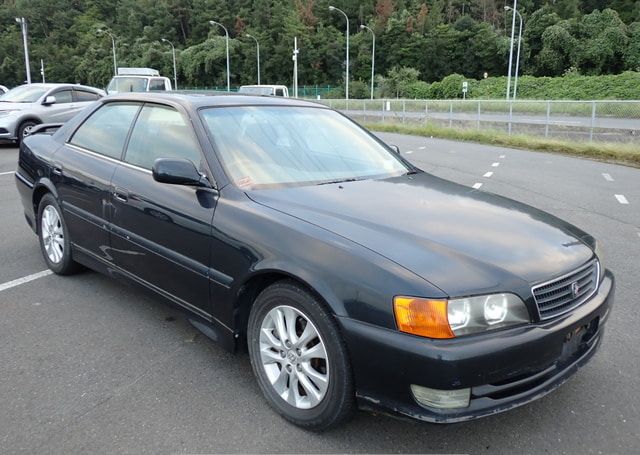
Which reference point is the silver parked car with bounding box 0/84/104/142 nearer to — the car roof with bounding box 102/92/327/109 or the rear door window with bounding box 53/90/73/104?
the rear door window with bounding box 53/90/73/104

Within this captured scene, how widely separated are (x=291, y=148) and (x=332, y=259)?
1.30 meters

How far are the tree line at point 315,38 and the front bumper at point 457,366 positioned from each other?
67106mm

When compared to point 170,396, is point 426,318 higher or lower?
higher

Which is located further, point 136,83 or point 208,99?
point 136,83

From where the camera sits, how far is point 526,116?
843 inches

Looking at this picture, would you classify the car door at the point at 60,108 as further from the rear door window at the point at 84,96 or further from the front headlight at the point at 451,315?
the front headlight at the point at 451,315


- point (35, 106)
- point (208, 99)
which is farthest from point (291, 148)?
point (35, 106)

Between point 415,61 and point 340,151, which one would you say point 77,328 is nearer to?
point 340,151

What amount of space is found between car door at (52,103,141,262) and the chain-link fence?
1600 cm

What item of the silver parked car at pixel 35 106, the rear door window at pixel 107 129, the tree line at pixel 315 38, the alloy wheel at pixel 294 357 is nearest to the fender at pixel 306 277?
the alloy wheel at pixel 294 357

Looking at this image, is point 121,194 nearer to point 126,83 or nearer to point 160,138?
point 160,138

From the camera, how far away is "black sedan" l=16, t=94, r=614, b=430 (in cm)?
222

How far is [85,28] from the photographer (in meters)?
100

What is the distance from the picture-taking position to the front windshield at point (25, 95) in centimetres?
1382
